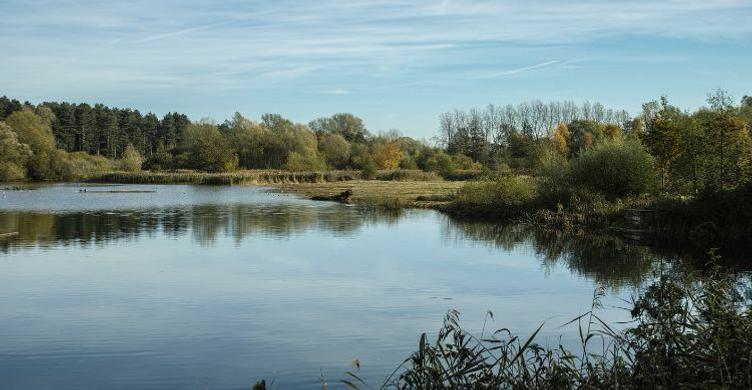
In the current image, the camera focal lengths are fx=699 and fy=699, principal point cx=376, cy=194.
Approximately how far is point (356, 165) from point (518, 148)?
19226mm

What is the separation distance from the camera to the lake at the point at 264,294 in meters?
8.84

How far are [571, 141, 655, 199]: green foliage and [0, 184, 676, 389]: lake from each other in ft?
13.4

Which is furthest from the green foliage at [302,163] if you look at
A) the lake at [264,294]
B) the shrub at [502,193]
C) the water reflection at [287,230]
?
the lake at [264,294]

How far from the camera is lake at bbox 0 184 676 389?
29.0ft

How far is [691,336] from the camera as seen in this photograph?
5.71m

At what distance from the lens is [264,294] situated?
13.4 meters

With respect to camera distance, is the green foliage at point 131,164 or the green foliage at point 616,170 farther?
the green foliage at point 131,164

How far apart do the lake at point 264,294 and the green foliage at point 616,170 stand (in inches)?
160

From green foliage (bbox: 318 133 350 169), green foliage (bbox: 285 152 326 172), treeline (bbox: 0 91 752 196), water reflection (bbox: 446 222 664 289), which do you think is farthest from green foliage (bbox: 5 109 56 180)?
water reflection (bbox: 446 222 664 289)

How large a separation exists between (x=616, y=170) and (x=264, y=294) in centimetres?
1885

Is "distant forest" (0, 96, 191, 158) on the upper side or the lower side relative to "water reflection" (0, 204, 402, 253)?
upper

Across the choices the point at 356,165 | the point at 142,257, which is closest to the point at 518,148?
the point at 356,165

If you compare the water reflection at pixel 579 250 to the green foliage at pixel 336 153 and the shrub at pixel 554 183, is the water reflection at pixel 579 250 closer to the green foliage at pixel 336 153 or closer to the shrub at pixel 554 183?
the shrub at pixel 554 183

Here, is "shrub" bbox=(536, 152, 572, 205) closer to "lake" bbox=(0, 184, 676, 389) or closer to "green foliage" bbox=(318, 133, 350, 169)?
"lake" bbox=(0, 184, 676, 389)
